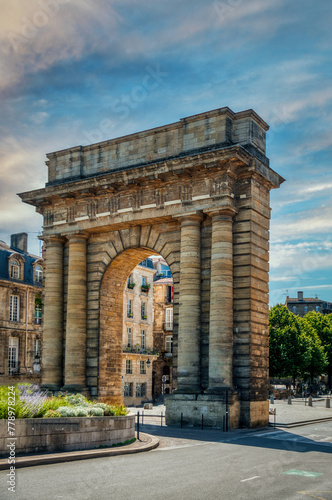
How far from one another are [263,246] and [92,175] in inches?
383

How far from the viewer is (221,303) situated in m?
24.3

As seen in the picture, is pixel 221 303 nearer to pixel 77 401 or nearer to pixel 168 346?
pixel 77 401

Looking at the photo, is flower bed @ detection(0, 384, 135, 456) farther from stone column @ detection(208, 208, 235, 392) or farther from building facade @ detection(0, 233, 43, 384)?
building facade @ detection(0, 233, 43, 384)

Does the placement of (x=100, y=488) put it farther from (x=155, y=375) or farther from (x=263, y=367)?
(x=155, y=375)

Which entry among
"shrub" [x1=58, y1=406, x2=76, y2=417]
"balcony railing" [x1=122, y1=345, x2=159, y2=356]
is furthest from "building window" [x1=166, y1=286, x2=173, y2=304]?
"shrub" [x1=58, y1=406, x2=76, y2=417]

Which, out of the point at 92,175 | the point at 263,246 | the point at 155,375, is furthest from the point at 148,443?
the point at 155,375

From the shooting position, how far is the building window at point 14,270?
45.4 meters

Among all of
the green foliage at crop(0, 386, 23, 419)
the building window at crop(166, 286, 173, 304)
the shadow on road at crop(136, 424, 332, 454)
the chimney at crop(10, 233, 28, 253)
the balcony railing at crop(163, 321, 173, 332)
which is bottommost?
the shadow on road at crop(136, 424, 332, 454)

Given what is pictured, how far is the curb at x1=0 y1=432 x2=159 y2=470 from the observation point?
13436 mm

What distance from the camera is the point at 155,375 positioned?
58344mm

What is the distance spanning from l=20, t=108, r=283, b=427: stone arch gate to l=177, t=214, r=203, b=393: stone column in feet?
0.14

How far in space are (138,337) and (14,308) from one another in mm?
12857

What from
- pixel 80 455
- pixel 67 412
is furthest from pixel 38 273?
pixel 80 455

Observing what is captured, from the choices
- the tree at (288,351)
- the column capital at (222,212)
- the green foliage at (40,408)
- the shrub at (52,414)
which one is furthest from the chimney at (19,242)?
the shrub at (52,414)
